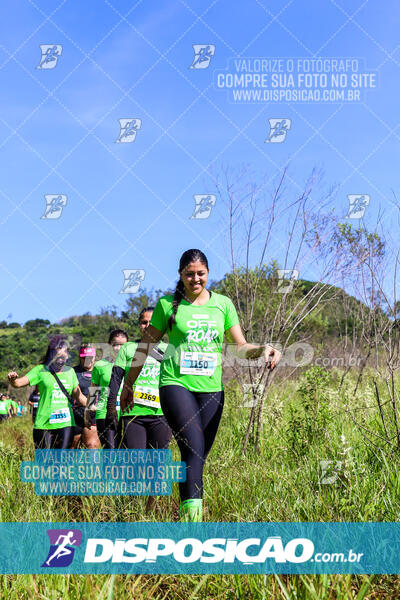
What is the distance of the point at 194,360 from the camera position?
3.76 meters

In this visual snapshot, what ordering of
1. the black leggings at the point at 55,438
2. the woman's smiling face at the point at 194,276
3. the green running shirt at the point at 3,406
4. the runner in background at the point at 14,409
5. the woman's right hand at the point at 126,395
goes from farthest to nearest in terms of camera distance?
1. the runner in background at the point at 14,409
2. the green running shirt at the point at 3,406
3. the black leggings at the point at 55,438
4. the woman's right hand at the point at 126,395
5. the woman's smiling face at the point at 194,276

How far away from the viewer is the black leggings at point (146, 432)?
16.0 ft

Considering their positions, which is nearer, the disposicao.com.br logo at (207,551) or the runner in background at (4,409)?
the disposicao.com.br logo at (207,551)

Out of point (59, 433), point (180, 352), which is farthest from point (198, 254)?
point (59, 433)

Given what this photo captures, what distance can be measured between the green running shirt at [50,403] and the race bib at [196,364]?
3.12 meters

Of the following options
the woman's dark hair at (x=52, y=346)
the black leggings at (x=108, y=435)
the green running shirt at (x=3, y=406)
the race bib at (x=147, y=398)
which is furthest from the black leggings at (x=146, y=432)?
the green running shirt at (x=3, y=406)

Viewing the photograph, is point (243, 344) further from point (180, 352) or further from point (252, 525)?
point (252, 525)

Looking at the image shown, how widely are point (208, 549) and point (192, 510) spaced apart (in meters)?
0.35

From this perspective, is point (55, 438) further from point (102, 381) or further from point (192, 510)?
point (192, 510)

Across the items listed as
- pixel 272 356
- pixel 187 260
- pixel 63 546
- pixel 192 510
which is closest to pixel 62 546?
pixel 63 546

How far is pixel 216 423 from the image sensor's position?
12.6 ft

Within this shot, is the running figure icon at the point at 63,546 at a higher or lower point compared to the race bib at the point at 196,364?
lower

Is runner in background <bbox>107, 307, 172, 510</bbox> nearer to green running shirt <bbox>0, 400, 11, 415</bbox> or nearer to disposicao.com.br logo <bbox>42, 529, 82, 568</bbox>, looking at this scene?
disposicao.com.br logo <bbox>42, 529, 82, 568</bbox>

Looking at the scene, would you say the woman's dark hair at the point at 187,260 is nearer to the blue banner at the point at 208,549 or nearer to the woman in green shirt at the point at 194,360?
the woman in green shirt at the point at 194,360
